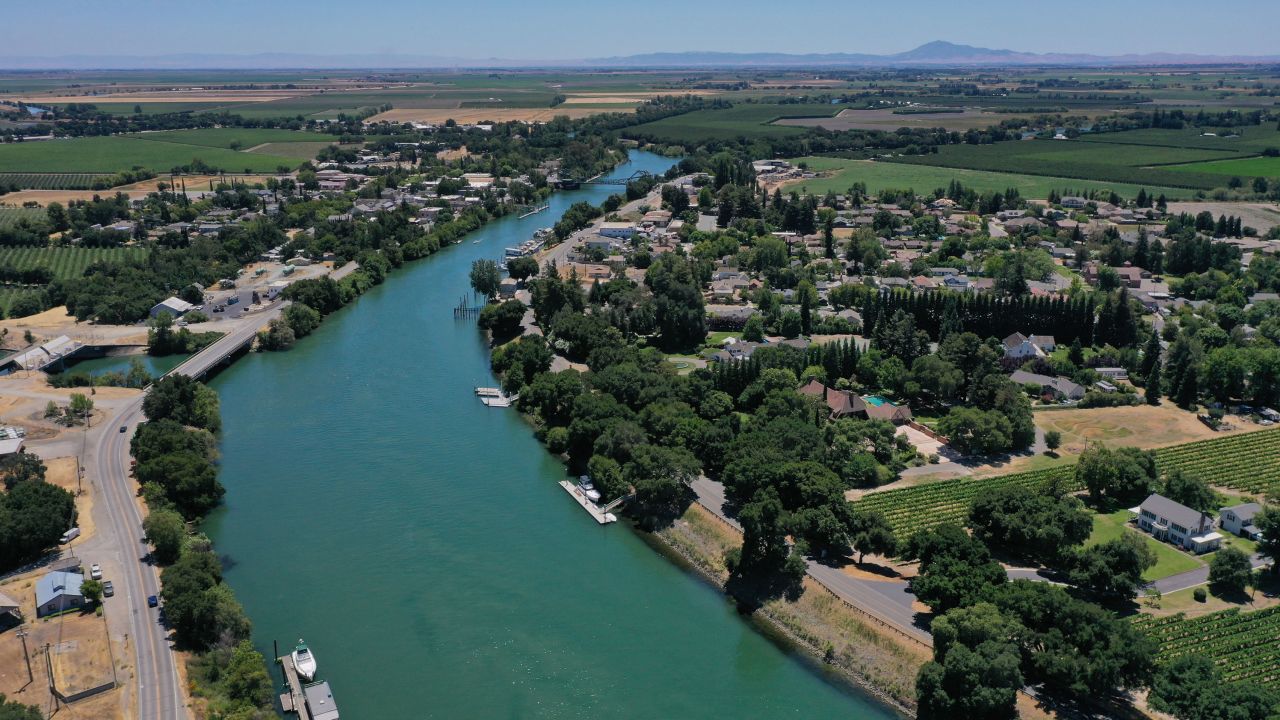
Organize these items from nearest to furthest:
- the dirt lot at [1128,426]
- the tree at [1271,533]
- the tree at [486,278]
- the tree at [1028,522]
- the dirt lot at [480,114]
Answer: the tree at [1271,533]
the tree at [1028,522]
the dirt lot at [1128,426]
the tree at [486,278]
the dirt lot at [480,114]

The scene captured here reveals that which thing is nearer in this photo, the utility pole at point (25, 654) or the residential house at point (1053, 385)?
the utility pole at point (25, 654)

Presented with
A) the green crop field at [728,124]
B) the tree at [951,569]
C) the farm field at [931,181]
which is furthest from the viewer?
the green crop field at [728,124]

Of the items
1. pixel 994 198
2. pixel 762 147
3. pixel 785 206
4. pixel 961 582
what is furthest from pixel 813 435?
pixel 762 147

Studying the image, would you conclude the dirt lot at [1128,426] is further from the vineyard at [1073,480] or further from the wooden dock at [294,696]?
the wooden dock at [294,696]

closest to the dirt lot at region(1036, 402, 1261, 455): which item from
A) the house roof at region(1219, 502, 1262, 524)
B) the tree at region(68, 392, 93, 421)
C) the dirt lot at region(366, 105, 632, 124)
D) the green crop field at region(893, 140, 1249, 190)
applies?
the house roof at region(1219, 502, 1262, 524)

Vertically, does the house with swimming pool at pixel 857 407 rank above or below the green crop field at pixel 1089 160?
below

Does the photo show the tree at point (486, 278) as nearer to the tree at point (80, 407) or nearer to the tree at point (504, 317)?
the tree at point (504, 317)

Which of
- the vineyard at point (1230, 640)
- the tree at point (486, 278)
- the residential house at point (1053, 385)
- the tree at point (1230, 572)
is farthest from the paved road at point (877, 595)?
the tree at point (486, 278)

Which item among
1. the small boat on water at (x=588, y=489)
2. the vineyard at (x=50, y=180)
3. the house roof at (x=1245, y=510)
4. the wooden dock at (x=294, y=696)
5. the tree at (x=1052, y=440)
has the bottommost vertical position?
the wooden dock at (x=294, y=696)

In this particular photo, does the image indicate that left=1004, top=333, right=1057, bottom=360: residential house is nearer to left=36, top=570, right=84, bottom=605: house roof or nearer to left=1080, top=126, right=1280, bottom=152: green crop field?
left=36, top=570, right=84, bottom=605: house roof

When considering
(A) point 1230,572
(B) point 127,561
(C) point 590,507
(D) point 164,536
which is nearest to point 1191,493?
(A) point 1230,572
